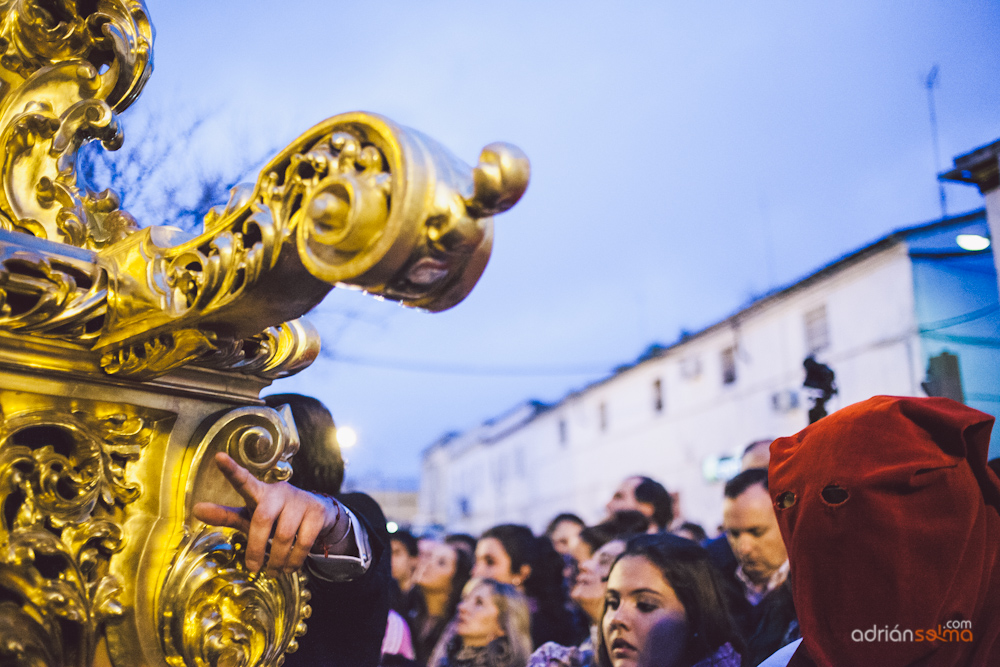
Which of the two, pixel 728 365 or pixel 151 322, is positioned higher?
pixel 728 365

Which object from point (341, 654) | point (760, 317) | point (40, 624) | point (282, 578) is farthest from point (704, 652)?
point (760, 317)

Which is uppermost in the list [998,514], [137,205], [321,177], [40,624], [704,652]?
[137,205]

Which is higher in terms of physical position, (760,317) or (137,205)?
(760,317)

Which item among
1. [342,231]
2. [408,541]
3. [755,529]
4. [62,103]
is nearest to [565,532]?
[408,541]

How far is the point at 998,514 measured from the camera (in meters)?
1.80

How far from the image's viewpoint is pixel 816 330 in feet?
60.6

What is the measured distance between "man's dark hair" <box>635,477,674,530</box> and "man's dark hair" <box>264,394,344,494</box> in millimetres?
3552

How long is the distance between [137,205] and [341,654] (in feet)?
3.72

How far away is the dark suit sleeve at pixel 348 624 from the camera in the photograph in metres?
1.69

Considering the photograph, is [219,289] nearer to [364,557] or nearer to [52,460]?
[52,460]

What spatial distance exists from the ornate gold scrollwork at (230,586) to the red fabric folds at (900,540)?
1239mm

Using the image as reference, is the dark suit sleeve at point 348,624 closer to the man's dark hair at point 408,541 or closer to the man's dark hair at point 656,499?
the man's dark hair at point 656,499

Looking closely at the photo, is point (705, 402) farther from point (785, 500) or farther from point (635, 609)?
point (785, 500)

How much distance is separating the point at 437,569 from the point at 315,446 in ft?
11.7
